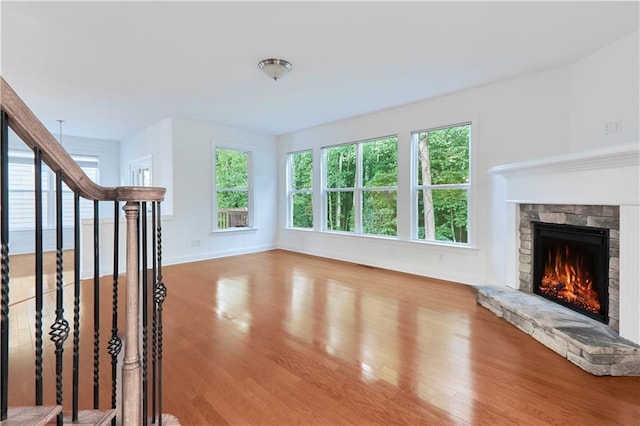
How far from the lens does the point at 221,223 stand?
6344 millimetres

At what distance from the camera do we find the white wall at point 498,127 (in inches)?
118

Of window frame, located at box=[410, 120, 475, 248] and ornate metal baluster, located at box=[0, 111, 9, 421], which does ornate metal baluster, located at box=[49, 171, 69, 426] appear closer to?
ornate metal baluster, located at box=[0, 111, 9, 421]

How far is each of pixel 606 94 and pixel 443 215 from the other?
7.14 feet

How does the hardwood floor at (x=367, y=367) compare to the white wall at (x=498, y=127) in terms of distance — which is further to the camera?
the white wall at (x=498, y=127)

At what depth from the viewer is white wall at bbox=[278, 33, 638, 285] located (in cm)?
301

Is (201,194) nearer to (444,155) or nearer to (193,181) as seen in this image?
(193,181)

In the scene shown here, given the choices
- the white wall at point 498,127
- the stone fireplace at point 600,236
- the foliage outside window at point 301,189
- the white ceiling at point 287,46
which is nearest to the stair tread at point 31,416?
the white ceiling at point 287,46

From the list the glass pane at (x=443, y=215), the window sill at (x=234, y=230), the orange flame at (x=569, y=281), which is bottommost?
the orange flame at (x=569, y=281)

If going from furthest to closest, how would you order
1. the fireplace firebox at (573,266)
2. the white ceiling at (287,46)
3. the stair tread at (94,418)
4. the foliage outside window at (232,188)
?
1. the foliage outside window at (232,188)
2. the fireplace firebox at (573,266)
3. the white ceiling at (287,46)
4. the stair tread at (94,418)

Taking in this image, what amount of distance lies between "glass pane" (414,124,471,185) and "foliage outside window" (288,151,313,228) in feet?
8.28

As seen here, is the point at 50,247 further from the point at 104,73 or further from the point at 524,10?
the point at 524,10

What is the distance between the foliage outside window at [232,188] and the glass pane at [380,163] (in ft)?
8.71

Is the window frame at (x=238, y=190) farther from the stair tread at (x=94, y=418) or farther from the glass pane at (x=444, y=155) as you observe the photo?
the stair tread at (x=94, y=418)

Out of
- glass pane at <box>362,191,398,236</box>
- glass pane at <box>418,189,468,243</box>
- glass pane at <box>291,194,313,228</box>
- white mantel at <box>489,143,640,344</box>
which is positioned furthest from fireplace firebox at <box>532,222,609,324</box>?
glass pane at <box>291,194,313,228</box>
